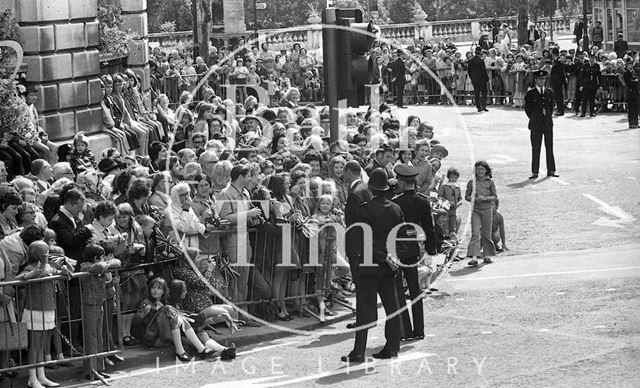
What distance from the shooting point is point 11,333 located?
48.7ft

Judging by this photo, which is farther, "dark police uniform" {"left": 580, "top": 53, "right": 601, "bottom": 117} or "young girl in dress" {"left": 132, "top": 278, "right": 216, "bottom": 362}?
"dark police uniform" {"left": 580, "top": 53, "right": 601, "bottom": 117}

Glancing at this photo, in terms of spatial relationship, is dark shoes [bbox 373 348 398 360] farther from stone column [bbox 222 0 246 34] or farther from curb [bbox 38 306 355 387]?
stone column [bbox 222 0 246 34]

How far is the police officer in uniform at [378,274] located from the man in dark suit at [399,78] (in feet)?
98.1

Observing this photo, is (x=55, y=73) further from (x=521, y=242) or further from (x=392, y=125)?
(x=521, y=242)

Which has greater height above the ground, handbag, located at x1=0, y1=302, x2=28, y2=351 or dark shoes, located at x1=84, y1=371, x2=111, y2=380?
handbag, located at x1=0, y1=302, x2=28, y2=351

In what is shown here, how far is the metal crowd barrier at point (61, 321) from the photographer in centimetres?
1487

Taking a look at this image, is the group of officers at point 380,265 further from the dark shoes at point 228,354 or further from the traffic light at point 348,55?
the traffic light at point 348,55

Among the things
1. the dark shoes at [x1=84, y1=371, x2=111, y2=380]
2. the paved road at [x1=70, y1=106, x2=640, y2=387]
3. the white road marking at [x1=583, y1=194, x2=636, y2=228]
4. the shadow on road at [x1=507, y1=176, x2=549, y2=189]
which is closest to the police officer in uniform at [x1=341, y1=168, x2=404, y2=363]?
the paved road at [x1=70, y1=106, x2=640, y2=387]

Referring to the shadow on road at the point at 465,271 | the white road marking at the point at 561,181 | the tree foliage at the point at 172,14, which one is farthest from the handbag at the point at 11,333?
the tree foliage at the point at 172,14

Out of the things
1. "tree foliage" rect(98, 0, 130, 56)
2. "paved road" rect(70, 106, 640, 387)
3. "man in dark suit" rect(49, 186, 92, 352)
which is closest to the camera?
"paved road" rect(70, 106, 640, 387)

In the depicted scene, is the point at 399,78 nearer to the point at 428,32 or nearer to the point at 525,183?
the point at 525,183

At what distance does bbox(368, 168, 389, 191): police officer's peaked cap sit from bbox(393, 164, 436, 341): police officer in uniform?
61 cm

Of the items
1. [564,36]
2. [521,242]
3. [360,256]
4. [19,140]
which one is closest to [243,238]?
[360,256]

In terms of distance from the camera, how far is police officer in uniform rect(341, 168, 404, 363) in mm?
16016
